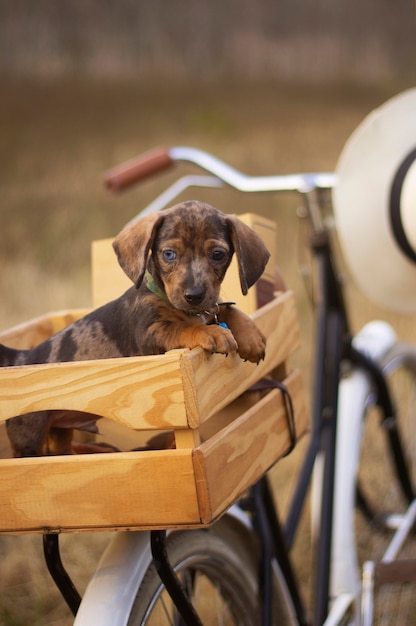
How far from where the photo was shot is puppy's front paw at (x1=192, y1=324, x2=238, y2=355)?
1.21 meters

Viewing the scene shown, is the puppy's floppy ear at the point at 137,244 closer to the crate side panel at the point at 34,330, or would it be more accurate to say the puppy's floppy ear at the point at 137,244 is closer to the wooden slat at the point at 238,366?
the wooden slat at the point at 238,366

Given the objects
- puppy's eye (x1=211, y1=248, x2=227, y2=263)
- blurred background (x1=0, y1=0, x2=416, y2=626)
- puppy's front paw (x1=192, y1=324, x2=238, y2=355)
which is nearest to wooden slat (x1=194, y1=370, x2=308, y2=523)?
puppy's front paw (x1=192, y1=324, x2=238, y2=355)

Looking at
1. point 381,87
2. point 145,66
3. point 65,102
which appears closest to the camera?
point 65,102

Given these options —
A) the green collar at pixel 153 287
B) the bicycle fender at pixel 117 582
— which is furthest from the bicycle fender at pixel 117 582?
the green collar at pixel 153 287

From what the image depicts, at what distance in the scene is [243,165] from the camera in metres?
5.07

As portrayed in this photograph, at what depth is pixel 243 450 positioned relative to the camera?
4.37 ft

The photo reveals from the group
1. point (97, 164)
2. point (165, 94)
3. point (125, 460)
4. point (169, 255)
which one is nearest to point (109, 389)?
point (125, 460)

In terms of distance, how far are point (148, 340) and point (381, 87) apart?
635 centimetres

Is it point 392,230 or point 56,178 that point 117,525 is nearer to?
point 392,230

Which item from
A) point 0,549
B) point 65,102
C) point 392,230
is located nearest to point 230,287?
point 392,230

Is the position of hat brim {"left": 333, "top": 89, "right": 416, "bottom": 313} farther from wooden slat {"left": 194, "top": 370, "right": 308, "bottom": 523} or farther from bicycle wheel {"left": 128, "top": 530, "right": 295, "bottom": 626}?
bicycle wheel {"left": 128, "top": 530, "right": 295, "bottom": 626}

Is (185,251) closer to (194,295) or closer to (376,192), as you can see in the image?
(194,295)

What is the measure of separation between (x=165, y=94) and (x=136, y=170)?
14.2 ft

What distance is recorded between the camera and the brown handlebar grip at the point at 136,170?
212 cm
